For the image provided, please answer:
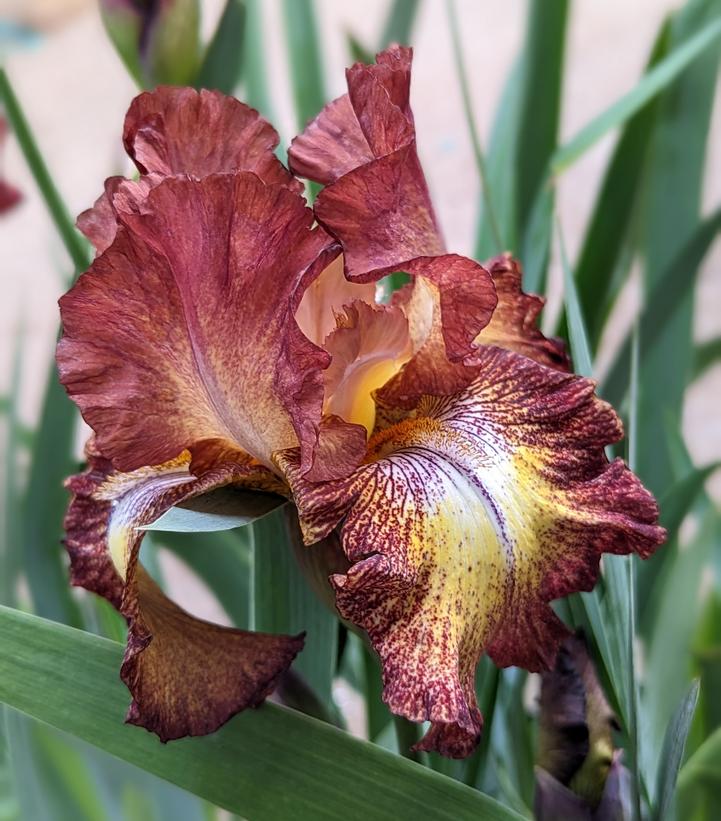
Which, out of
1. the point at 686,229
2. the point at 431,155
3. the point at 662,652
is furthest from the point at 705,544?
the point at 431,155

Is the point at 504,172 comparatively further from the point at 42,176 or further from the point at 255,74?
the point at 42,176

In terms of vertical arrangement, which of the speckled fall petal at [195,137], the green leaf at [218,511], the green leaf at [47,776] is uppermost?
the speckled fall petal at [195,137]

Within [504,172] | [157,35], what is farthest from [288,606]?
[504,172]

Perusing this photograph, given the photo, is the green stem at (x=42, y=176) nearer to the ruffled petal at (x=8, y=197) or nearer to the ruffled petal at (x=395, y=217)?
the ruffled petal at (x=395, y=217)

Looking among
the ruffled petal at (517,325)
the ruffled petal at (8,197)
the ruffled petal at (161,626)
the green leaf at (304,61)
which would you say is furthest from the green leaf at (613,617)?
the ruffled petal at (8,197)

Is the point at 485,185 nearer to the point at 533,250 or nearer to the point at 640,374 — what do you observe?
the point at 533,250

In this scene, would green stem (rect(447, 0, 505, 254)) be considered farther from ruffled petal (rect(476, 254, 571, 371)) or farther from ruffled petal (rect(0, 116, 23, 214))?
ruffled petal (rect(0, 116, 23, 214))

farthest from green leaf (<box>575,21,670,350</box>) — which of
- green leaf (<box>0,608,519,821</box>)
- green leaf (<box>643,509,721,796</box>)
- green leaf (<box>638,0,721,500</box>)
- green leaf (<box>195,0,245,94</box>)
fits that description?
green leaf (<box>0,608,519,821</box>)
